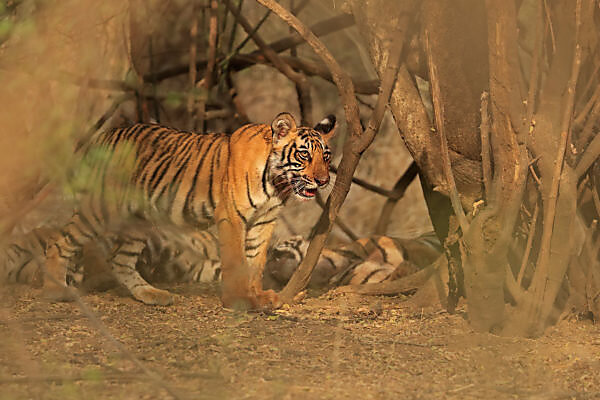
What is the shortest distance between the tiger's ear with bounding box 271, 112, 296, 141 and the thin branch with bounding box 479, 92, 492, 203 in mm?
1135

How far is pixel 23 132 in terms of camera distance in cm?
352

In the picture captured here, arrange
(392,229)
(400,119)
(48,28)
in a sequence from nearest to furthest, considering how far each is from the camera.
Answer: (48,28), (400,119), (392,229)

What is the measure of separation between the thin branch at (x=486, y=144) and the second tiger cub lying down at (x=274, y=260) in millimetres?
Result: 1599

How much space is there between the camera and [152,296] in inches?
165

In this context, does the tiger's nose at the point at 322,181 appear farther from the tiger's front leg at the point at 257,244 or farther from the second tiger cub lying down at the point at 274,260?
the second tiger cub lying down at the point at 274,260

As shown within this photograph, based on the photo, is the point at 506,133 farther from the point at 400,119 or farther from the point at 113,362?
the point at 113,362

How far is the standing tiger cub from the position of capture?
13.5 feet

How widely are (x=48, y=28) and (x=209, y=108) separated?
278 cm

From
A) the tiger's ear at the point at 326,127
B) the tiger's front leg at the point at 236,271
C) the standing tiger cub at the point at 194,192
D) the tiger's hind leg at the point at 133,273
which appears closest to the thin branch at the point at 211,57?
the standing tiger cub at the point at 194,192

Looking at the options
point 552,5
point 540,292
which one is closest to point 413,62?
point 552,5

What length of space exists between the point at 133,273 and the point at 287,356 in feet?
5.84

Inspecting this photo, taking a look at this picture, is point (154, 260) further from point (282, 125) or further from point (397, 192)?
point (397, 192)

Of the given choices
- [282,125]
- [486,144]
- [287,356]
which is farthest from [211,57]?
[287,356]

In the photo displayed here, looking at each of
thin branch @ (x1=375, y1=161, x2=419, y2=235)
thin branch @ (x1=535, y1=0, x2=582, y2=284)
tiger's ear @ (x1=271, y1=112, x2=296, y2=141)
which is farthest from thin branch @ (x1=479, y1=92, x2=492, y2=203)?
thin branch @ (x1=375, y1=161, x2=419, y2=235)
